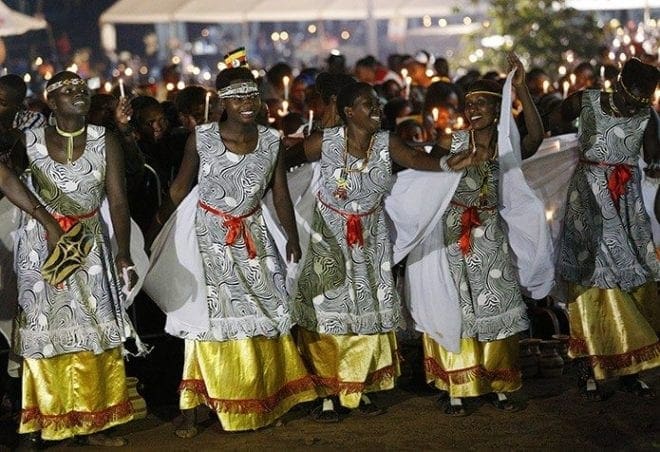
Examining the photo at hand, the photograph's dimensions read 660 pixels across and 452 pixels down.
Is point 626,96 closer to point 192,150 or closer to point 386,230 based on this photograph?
point 386,230

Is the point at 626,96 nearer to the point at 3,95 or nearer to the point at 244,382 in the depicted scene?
the point at 244,382

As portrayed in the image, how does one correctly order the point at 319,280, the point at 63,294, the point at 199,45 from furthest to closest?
the point at 199,45 → the point at 319,280 → the point at 63,294

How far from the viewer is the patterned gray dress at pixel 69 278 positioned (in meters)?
7.61

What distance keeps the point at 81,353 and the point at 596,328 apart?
3281mm

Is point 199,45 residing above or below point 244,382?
above

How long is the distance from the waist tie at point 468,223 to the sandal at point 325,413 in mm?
1265

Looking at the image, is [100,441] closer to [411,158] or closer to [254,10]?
[411,158]

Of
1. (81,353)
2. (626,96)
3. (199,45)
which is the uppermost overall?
(199,45)

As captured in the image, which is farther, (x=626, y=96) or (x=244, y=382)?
(x=626, y=96)

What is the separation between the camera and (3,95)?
861 centimetres

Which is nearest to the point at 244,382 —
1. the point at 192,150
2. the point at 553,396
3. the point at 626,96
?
the point at 192,150

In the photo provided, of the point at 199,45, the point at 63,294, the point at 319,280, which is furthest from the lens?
the point at 199,45

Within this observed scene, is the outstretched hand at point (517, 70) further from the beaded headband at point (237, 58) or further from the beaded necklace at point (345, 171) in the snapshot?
the beaded headband at point (237, 58)

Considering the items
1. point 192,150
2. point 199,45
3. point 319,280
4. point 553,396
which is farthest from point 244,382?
point 199,45
